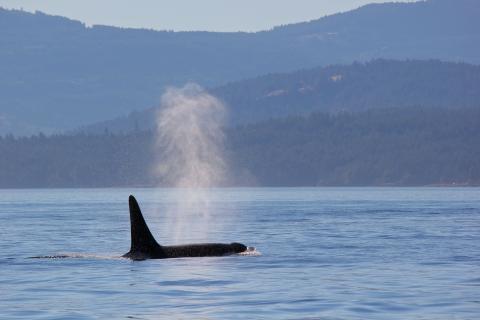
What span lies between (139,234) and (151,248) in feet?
3.46

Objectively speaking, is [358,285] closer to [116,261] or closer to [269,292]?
[269,292]

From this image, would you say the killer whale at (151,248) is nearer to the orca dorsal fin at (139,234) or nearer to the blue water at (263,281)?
the orca dorsal fin at (139,234)

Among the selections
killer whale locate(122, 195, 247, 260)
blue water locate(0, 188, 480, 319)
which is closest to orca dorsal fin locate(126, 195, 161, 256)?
killer whale locate(122, 195, 247, 260)

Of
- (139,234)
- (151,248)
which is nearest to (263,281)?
(139,234)

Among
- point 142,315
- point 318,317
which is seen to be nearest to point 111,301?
point 142,315

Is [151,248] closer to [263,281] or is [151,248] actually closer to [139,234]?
[139,234]

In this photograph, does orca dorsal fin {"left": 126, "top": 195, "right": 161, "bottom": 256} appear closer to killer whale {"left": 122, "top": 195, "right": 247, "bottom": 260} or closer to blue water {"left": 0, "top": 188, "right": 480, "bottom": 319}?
killer whale {"left": 122, "top": 195, "right": 247, "bottom": 260}

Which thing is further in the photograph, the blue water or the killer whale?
the killer whale

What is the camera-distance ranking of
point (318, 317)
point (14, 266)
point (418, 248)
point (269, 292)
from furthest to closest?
point (418, 248) → point (14, 266) → point (269, 292) → point (318, 317)

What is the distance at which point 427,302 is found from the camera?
86.7 ft

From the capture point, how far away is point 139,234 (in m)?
37.8

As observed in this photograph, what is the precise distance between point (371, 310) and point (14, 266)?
15561 millimetres

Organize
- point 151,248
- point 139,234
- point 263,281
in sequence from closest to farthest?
1. point 263,281
2. point 139,234
3. point 151,248

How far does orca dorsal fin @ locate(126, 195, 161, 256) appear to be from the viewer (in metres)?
37.2
